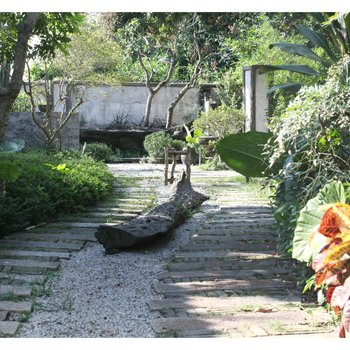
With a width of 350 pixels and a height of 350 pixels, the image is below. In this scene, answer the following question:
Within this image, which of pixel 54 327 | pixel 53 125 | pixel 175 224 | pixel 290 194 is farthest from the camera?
pixel 53 125

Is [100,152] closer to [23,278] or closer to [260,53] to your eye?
[260,53]

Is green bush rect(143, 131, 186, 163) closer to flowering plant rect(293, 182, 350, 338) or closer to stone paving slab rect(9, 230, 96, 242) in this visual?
stone paving slab rect(9, 230, 96, 242)

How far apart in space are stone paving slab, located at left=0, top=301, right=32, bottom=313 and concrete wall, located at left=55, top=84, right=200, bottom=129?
10774mm

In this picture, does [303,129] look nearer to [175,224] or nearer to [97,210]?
[175,224]

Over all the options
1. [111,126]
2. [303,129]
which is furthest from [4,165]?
[111,126]

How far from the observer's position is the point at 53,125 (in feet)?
34.7

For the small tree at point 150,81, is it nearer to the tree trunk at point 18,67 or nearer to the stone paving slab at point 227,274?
the tree trunk at point 18,67

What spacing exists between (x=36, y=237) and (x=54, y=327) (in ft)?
5.96

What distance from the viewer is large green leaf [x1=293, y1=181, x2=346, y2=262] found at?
2.72 meters

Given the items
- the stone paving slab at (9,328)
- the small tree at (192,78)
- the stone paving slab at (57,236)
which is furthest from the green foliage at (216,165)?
the stone paving slab at (9,328)

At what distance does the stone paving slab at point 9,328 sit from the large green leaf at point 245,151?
1851 millimetres

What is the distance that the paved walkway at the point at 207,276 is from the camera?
2842 mm

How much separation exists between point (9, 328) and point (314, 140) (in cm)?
178

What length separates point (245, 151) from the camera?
4.14 m
